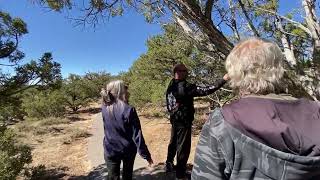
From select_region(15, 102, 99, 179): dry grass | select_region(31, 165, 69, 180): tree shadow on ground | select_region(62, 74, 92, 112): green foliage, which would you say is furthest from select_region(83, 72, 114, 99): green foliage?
select_region(31, 165, 69, 180): tree shadow on ground

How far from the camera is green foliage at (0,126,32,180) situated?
7727mm

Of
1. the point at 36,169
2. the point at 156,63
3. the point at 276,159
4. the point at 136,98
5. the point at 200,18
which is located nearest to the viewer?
the point at 276,159

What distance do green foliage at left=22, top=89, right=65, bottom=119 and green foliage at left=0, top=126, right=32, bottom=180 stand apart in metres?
15.4

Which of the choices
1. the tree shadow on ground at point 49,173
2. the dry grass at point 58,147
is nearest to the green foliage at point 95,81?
the dry grass at point 58,147

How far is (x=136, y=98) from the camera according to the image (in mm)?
23500

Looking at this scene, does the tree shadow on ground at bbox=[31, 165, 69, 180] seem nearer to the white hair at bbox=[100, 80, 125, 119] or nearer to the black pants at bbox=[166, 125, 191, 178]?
the black pants at bbox=[166, 125, 191, 178]

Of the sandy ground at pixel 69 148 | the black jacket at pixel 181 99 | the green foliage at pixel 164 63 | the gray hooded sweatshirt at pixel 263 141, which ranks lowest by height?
the sandy ground at pixel 69 148

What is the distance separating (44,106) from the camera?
2442 cm

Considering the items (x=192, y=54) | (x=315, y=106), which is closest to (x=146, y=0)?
(x=315, y=106)

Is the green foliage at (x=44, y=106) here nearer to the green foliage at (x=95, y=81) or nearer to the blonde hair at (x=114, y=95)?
the green foliage at (x=95, y=81)

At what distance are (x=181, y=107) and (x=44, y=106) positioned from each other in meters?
19.4

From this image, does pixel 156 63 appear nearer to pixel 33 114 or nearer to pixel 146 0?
pixel 33 114

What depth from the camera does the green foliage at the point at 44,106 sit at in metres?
24.2

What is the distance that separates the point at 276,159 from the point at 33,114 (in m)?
23.5
